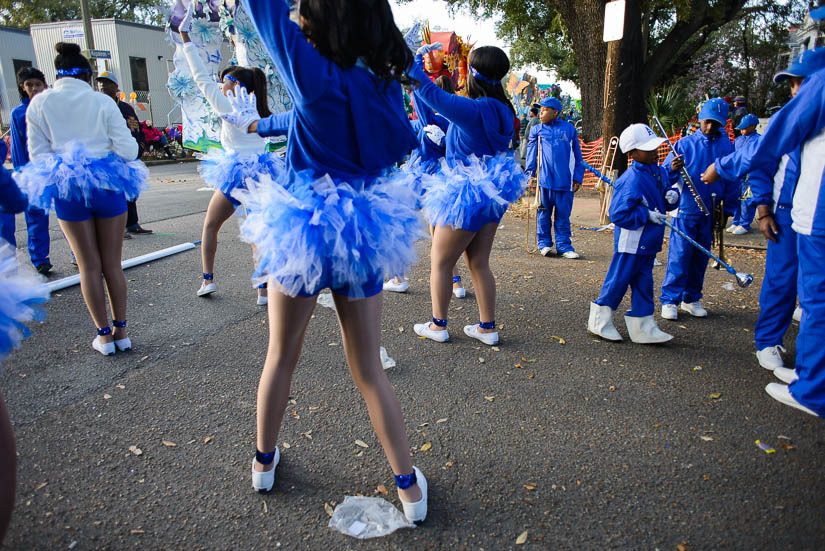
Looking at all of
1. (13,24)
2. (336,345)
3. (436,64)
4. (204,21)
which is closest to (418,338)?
(336,345)

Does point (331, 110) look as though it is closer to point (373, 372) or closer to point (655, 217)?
point (373, 372)

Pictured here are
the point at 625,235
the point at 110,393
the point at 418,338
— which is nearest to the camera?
the point at 110,393

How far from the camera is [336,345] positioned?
398cm

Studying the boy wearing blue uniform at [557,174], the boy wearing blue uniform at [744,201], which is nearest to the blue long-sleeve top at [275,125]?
the boy wearing blue uniform at [557,174]

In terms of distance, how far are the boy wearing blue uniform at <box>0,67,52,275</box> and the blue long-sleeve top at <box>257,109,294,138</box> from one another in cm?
418

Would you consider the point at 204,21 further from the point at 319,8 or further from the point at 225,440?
the point at 225,440

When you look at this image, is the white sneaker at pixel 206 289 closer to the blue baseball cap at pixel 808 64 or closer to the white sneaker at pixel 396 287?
the white sneaker at pixel 396 287

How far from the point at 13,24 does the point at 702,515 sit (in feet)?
164

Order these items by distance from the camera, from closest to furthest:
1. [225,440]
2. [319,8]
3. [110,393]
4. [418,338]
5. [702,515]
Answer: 1. [319,8]
2. [702,515]
3. [225,440]
4. [110,393]
5. [418,338]

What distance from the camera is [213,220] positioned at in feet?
15.5

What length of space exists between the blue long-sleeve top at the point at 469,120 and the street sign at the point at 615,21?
16.5ft

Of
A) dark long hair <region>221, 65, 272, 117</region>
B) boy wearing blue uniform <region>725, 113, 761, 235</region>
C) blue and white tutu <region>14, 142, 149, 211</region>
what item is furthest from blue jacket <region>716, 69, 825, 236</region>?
boy wearing blue uniform <region>725, 113, 761, 235</region>

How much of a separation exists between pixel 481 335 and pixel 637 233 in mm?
1352

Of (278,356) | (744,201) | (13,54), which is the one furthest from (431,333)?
(13,54)
